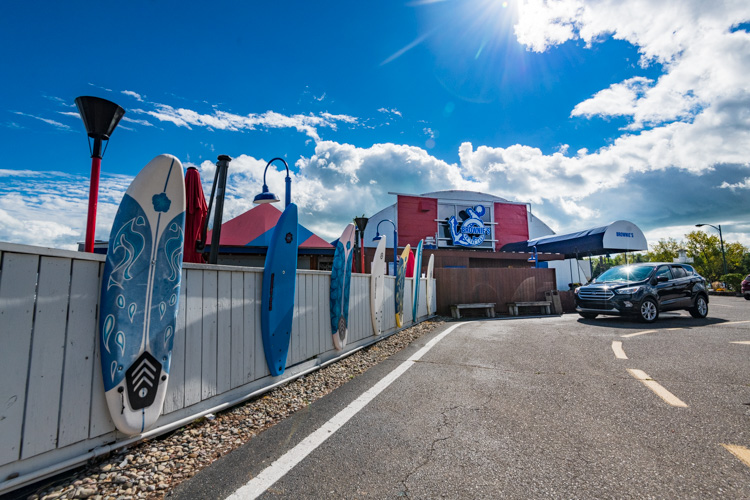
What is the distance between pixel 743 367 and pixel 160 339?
6969mm

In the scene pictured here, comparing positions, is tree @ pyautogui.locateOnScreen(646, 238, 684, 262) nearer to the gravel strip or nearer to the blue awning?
the blue awning

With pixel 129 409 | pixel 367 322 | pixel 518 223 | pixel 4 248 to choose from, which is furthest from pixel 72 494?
pixel 518 223

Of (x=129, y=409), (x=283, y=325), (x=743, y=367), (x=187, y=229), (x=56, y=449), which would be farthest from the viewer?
(x=187, y=229)

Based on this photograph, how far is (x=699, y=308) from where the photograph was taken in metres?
11.1

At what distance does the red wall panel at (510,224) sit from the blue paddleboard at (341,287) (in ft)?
92.8

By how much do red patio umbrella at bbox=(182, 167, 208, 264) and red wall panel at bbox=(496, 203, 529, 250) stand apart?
29.7 metres

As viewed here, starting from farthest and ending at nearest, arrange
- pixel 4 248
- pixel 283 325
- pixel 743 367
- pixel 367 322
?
pixel 367 322
pixel 743 367
pixel 283 325
pixel 4 248

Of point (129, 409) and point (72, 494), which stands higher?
point (129, 409)

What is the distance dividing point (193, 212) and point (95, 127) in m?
2.33

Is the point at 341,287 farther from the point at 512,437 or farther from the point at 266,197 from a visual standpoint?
the point at 512,437

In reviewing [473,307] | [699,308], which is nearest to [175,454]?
[473,307]

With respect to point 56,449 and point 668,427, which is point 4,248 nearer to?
point 56,449

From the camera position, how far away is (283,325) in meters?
4.37

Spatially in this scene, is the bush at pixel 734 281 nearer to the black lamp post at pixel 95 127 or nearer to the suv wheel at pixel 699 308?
the suv wheel at pixel 699 308
